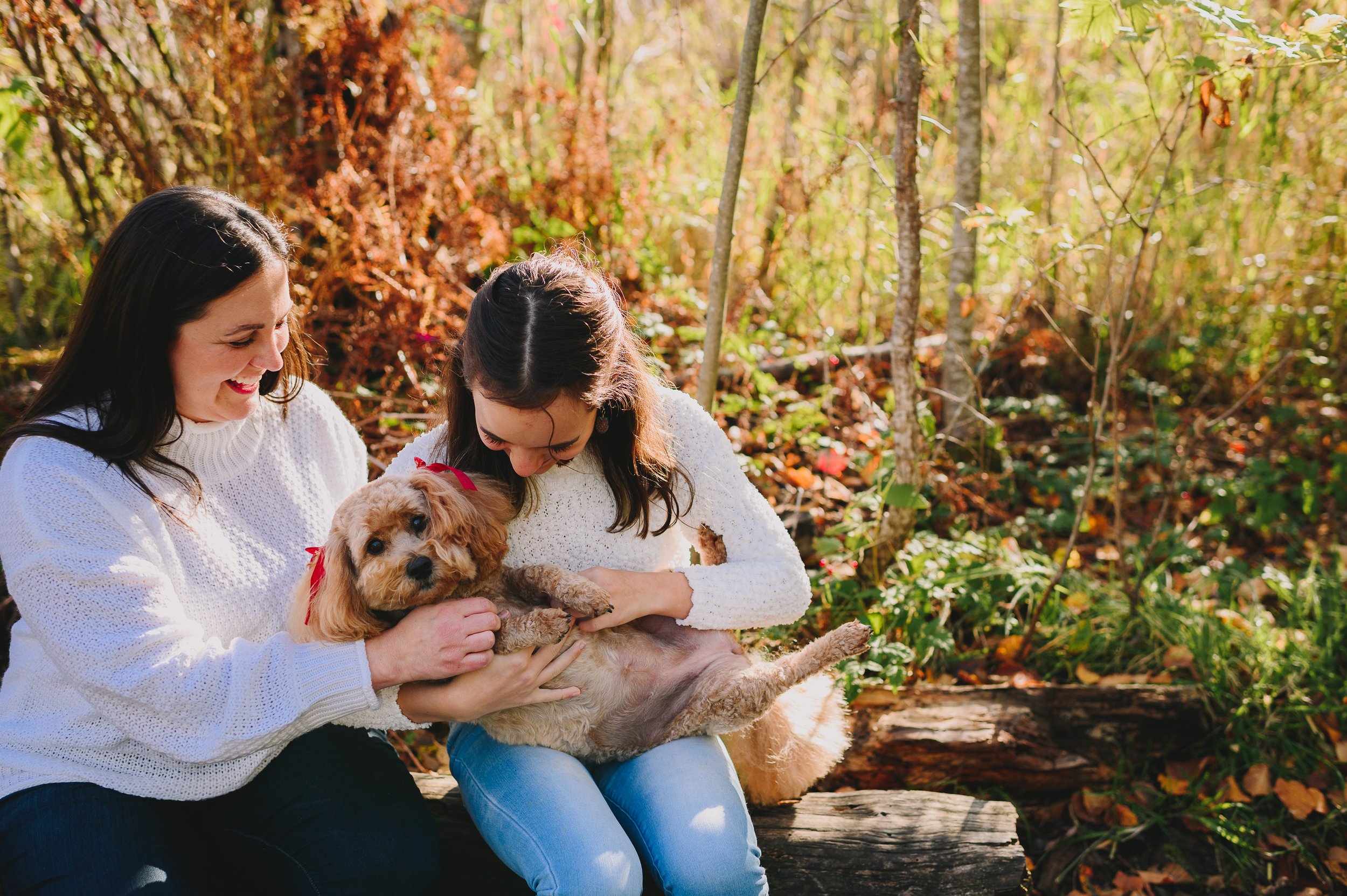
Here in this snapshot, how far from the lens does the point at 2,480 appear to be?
1.75 meters

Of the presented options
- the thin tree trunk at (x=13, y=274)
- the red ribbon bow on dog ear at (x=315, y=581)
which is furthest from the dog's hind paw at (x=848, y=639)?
the thin tree trunk at (x=13, y=274)

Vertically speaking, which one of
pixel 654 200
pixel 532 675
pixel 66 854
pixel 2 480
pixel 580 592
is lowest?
pixel 66 854

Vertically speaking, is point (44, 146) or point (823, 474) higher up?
point (44, 146)

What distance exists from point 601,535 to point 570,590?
23cm

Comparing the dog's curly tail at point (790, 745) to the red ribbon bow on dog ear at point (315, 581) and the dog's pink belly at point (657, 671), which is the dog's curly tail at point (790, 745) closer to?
the dog's pink belly at point (657, 671)

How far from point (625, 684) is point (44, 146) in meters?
4.48

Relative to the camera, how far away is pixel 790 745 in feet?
7.50

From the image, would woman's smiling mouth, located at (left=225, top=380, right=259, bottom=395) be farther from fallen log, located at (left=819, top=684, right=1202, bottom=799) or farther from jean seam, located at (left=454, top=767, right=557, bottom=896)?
fallen log, located at (left=819, top=684, right=1202, bottom=799)

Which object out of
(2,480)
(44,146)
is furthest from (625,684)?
(44,146)

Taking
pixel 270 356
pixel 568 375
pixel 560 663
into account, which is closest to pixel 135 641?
pixel 270 356

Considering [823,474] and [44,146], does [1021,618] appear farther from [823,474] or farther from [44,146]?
[44,146]

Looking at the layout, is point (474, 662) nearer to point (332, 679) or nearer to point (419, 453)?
point (332, 679)

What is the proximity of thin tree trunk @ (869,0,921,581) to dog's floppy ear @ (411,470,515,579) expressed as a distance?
158cm

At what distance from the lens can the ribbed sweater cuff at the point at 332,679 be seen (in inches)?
72.8
